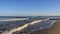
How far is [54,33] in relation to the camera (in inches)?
318

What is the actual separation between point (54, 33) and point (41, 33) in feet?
2.95

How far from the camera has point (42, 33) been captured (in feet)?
26.4

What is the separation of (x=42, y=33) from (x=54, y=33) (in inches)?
32.8

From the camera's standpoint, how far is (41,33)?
26.5ft

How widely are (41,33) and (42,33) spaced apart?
7 centimetres

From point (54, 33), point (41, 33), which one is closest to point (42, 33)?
point (41, 33)

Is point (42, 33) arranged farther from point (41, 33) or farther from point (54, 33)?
point (54, 33)
